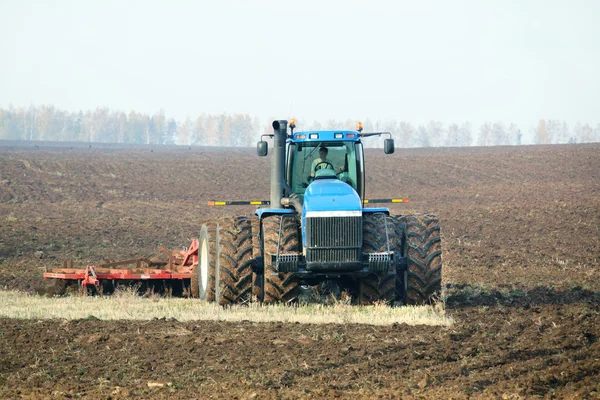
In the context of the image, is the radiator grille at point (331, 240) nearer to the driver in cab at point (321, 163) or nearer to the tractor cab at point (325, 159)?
the tractor cab at point (325, 159)

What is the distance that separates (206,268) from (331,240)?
135 inches

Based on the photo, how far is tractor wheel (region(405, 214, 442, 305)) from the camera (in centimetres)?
1459

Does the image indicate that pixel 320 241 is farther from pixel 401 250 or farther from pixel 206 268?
pixel 206 268

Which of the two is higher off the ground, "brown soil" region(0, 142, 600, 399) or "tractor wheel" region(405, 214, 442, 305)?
"tractor wheel" region(405, 214, 442, 305)

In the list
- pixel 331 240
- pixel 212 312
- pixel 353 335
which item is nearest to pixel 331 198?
pixel 331 240

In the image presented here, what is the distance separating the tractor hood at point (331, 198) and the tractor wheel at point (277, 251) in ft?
1.41

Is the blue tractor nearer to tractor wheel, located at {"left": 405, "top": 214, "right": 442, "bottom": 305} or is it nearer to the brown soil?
tractor wheel, located at {"left": 405, "top": 214, "right": 442, "bottom": 305}

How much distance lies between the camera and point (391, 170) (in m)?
57.2

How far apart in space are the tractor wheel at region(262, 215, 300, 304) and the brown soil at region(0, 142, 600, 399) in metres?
1.30

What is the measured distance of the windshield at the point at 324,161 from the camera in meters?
15.6

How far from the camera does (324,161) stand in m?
15.6

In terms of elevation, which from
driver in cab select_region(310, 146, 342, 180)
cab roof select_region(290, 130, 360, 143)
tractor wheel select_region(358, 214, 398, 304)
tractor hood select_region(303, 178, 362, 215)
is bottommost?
tractor wheel select_region(358, 214, 398, 304)

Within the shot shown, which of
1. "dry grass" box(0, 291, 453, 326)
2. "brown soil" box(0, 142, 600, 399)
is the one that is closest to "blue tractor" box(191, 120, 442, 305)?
"dry grass" box(0, 291, 453, 326)

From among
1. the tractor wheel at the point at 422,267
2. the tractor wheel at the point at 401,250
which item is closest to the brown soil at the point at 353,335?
the tractor wheel at the point at 422,267
